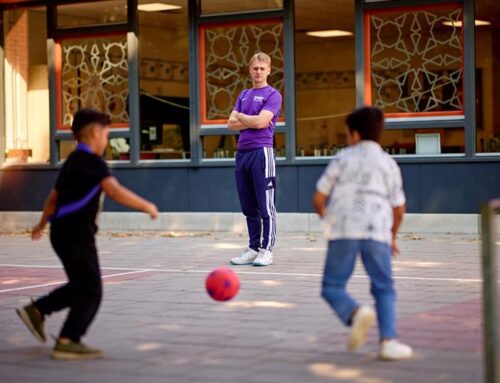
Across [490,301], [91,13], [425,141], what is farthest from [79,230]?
[91,13]

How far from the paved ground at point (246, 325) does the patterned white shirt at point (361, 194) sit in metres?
0.75

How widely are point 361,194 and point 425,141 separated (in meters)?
9.45

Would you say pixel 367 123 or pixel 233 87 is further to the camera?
pixel 233 87

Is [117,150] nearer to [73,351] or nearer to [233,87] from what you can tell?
[233,87]

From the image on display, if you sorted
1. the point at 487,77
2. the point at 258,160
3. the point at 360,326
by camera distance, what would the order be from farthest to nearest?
the point at 487,77 → the point at 258,160 → the point at 360,326

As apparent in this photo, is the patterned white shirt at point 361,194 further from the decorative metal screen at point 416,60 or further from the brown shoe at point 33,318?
the decorative metal screen at point 416,60

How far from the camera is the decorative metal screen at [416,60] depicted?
51.8ft

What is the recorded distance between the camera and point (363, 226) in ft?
21.8

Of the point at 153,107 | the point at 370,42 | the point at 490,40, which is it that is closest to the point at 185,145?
the point at 153,107

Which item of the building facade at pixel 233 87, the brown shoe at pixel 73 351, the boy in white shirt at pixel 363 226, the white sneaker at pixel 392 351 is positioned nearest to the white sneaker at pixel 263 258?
the building facade at pixel 233 87

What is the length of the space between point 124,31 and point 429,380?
1303 centimetres

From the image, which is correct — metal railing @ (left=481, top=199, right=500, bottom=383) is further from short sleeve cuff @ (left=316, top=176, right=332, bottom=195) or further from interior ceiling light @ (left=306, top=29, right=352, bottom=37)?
interior ceiling light @ (left=306, top=29, right=352, bottom=37)

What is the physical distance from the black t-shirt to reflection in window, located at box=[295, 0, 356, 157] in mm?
10048

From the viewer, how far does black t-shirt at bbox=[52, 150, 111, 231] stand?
6.97 meters
